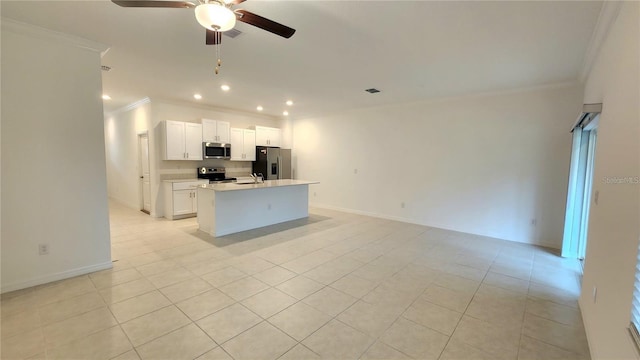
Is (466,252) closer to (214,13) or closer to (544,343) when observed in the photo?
(544,343)

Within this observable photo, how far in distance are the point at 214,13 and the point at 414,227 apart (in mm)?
5015

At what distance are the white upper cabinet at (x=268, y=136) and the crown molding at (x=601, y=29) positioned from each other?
6514 mm

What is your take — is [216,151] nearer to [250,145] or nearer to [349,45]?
[250,145]

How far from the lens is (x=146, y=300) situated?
8.36 feet

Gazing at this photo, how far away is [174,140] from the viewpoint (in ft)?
19.1

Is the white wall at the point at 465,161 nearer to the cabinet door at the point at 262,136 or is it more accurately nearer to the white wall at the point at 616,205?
the cabinet door at the point at 262,136

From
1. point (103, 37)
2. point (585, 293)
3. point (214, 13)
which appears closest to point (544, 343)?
point (585, 293)

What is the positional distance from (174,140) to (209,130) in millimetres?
825

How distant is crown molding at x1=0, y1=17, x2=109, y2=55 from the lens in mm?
2564

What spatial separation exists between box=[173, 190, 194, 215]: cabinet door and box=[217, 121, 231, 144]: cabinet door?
1.48 metres

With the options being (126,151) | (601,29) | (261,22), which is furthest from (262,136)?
(601,29)

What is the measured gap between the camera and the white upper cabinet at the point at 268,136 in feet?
24.6

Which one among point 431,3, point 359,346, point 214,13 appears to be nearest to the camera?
point 214,13

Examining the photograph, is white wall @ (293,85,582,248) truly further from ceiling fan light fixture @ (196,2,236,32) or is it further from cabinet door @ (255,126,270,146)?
ceiling fan light fixture @ (196,2,236,32)
